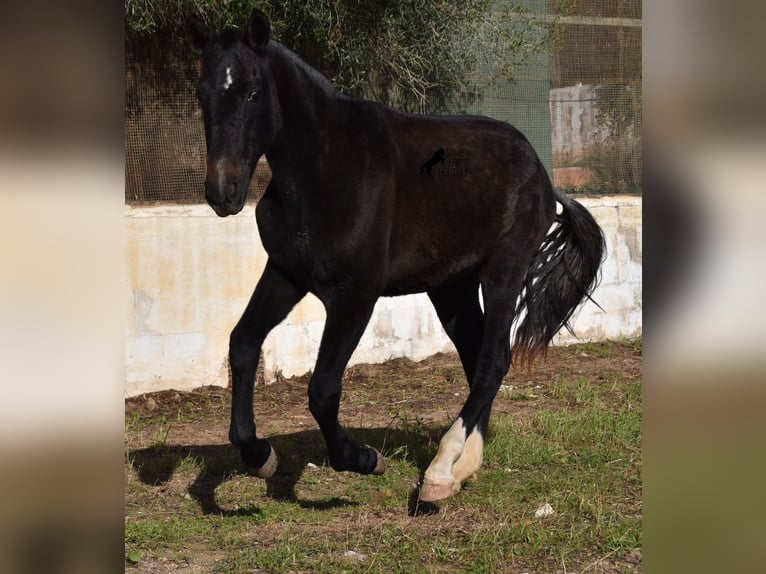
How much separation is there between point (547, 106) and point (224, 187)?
486 cm

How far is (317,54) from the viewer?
6.45 m

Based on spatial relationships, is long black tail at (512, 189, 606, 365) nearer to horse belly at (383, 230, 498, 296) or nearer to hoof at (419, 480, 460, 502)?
horse belly at (383, 230, 498, 296)

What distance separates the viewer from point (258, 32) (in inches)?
145

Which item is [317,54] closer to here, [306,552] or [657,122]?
[306,552]

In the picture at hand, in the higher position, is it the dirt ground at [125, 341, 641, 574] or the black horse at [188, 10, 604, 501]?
the black horse at [188, 10, 604, 501]

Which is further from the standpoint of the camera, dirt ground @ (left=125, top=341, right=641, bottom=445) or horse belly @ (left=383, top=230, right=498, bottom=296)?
dirt ground @ (left=125, top=341, right=641, bottom=445)

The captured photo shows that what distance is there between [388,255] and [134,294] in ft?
9.72

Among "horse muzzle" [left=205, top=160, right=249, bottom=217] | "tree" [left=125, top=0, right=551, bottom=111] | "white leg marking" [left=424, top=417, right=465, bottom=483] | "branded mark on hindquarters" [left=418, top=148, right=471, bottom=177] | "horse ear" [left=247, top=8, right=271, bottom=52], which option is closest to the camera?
"horse muzzle" [left=205, top=160, right=249, bottom=217]

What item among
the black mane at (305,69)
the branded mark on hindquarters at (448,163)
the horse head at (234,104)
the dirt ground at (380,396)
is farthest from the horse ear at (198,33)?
the dirt ground at (380,396)

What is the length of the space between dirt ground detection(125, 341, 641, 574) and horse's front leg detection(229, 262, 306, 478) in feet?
3.17

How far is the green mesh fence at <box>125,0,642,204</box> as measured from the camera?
661 cm

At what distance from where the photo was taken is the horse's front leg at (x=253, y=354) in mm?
3941

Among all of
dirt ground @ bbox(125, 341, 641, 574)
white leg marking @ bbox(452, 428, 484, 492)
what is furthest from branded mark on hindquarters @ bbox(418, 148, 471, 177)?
dirt ground @ bbox(125, 341, 641, 574)

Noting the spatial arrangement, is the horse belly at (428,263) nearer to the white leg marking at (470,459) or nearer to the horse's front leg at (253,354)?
the horse's front leg at (253,354)
